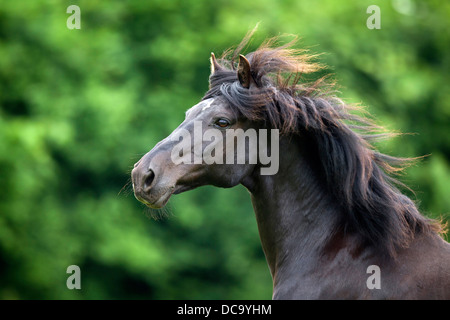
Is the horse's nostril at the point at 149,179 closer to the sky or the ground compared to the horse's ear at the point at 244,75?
closer to the ground

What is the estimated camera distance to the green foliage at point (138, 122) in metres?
15.7

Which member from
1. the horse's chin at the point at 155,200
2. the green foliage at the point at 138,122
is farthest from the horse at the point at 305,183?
the green foliage at the point at 138,122

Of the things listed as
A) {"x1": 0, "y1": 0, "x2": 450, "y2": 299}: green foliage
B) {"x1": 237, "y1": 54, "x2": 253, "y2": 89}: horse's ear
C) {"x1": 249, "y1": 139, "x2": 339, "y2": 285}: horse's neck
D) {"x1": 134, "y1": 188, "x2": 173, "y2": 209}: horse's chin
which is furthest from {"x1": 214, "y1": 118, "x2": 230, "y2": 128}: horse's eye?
{"x1": 0, "y1": 0, "x2": 450, "y2": 299}: green foliage

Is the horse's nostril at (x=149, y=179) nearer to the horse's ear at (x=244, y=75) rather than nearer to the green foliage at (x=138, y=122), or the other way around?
the horse's ear at (x=244, y=75)

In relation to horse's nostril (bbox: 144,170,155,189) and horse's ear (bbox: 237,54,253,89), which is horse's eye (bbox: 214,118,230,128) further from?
horse's nostril (bbox: 144,170,155,189)

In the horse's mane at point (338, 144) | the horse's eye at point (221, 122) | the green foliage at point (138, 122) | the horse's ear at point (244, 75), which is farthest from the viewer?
the green foliage at point (138, 122)

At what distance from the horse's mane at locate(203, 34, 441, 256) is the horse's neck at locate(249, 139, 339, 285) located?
0.33 ft

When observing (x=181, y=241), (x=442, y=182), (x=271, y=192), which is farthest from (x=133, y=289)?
(x=271, y=192)

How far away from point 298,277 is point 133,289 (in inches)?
568

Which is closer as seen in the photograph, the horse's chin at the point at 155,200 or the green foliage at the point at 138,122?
the horse's chin at the point at 155,200

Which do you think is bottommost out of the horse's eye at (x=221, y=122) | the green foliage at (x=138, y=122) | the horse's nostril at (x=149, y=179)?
the horse's nostril at (x=149, y=179)

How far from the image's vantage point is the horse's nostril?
4.00 m

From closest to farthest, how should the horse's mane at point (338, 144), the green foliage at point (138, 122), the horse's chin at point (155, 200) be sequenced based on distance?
the horse's chin at point (155, 200), the horse's mane at point (338, 144), the green foliage at point (138, 122)
